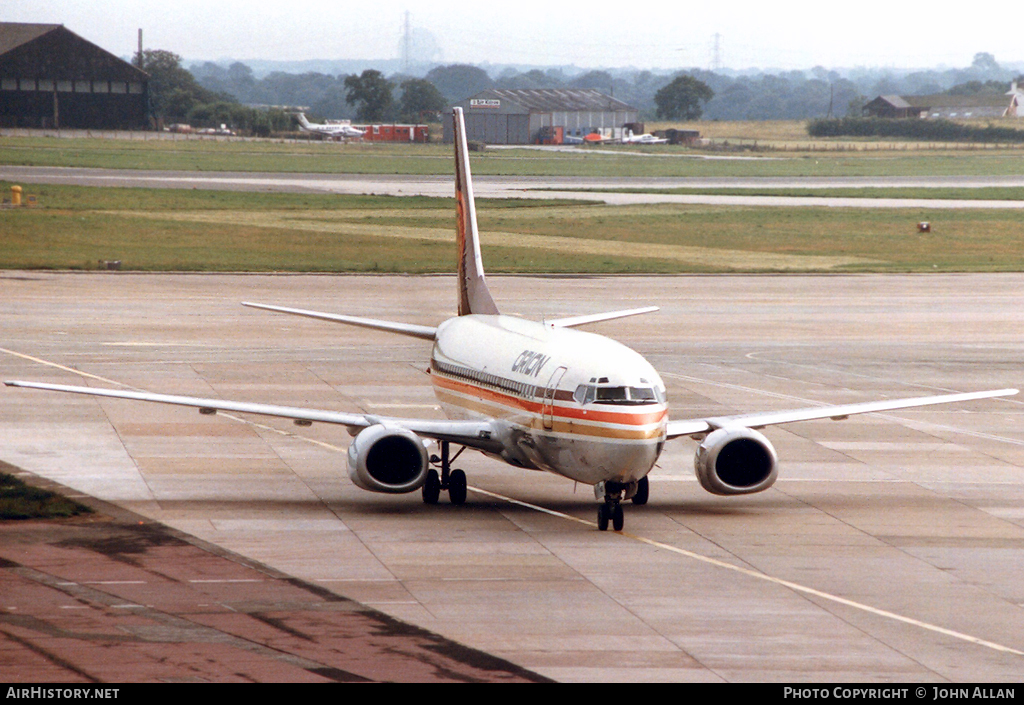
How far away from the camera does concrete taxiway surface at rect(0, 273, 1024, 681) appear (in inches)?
917

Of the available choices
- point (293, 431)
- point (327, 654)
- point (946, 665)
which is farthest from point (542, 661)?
point (293, 431)

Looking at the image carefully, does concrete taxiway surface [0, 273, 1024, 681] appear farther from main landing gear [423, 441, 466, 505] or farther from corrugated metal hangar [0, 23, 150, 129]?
corrugated metal hangar [0, 23, 150, 129]

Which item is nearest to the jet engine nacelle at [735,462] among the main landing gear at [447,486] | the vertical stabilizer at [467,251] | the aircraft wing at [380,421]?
the aircraft wing at [380,421]

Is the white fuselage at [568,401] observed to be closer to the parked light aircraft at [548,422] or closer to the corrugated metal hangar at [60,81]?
the parked light aircraft at [548,422]

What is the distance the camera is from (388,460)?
30.3m

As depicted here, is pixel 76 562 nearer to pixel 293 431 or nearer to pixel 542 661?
pixel 542 661

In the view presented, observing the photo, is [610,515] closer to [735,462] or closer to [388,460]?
[735,462]

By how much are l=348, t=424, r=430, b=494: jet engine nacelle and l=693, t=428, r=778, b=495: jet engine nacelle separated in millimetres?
6020

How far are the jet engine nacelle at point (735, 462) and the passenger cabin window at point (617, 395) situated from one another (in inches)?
123

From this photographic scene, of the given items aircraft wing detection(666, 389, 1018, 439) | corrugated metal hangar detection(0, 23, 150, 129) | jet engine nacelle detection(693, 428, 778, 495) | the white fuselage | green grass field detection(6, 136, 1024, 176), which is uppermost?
corrugated metal hangar detection(0, 23, 150, 129)

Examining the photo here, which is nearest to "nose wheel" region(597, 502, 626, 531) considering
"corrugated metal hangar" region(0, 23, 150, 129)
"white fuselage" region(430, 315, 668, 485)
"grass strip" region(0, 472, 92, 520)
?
"white fuselage" region(430, 315, 668, 485)

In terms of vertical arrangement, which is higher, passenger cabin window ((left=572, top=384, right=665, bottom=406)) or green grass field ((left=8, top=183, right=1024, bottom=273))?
passenger cabin window ((left=572, top=384, right=665, bottom=406))

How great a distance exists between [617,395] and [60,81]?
13112cm

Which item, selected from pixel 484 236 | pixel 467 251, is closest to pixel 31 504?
pixel 467 251
